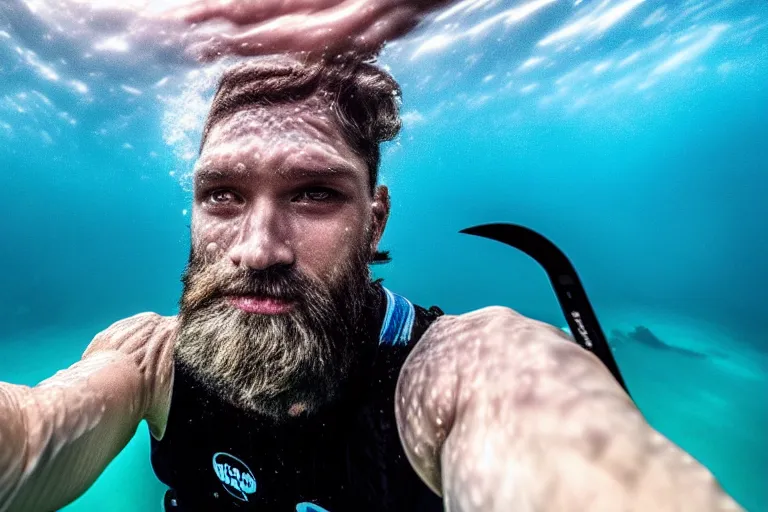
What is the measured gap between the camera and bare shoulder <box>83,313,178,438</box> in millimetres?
2051

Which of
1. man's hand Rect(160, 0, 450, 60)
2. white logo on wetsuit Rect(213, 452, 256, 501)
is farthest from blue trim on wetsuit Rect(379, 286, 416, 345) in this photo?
man's hand Rect(160, 0, 450, 60)

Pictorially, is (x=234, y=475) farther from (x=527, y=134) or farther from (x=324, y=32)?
(x=527, y=134)

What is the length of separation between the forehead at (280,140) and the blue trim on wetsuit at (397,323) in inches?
32.9

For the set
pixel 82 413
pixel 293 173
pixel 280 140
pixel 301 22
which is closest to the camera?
pixel 82 413

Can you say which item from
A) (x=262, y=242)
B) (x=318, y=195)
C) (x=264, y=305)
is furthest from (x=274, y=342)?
(x=318, y=195)

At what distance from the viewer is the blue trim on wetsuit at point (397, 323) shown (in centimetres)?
192

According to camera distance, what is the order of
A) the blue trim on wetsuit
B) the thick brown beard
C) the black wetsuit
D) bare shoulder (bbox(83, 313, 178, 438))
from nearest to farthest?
the black wetsuit
the thick brown beard
the blue trim on wetsuit
bare shoulder (bbox(83, 313, 178, 438))

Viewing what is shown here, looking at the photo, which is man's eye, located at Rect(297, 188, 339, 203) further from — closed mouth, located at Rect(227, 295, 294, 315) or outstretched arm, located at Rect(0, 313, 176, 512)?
outstretched arm, located at Rect(0, 313, 176, 512)

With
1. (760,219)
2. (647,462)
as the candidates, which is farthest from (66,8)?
(760,219)

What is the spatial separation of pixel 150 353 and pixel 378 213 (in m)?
1.64

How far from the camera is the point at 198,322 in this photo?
190cm

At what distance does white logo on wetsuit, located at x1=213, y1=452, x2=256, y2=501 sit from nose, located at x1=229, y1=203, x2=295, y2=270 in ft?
3.67

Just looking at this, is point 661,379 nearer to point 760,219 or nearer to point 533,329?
point 533,329

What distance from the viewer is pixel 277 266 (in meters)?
1.83
